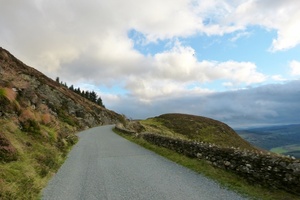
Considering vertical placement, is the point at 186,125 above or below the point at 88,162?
above

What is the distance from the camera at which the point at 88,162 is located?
18.5 meters

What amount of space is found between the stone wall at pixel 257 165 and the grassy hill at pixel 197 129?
61219 mm

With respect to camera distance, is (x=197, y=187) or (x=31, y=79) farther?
(x=31, y=79)

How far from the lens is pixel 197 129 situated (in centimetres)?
8994

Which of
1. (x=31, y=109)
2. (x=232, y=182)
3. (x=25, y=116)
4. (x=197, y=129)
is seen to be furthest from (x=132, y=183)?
(x=197, y=129)

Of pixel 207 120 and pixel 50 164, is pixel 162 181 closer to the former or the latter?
pixel 50 164

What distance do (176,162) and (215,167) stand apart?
3388 mm

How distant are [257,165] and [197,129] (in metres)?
79.9

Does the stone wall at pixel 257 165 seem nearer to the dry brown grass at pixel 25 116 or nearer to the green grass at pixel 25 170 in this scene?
the green grass at pixel 25 170

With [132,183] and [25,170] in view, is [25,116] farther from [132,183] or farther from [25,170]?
[132,183]

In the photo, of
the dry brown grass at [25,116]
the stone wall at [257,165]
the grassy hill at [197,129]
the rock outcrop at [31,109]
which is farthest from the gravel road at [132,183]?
the grassy hill at [197,129]

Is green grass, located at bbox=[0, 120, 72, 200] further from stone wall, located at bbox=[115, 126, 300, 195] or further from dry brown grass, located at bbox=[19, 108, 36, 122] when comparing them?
stone wall, located at bbox=[115, 126, 300, 195]

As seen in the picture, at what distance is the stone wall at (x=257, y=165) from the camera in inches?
376

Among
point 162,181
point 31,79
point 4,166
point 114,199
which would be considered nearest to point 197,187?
point 162,181
